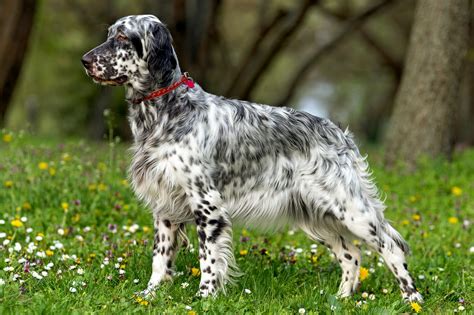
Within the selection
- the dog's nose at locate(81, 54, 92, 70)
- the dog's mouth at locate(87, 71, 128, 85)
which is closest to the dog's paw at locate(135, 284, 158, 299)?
the dog's mouth at locate(87, 71, 128, 85)

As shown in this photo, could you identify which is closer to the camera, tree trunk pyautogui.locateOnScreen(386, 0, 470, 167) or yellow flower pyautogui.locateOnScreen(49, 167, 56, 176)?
yellow flower pyautogui.locateOnScreen(49, 167, 56, 176)

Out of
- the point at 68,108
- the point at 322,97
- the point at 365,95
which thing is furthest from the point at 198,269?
the point at 322,97

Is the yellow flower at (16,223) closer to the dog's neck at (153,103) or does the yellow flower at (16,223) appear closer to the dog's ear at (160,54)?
the dog's neck at (153,103)

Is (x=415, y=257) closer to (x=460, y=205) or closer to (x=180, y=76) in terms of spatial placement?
(x=460, y=205)

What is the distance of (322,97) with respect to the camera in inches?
1640

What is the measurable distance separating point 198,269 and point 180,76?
1.52m

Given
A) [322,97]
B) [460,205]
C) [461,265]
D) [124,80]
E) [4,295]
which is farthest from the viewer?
[322,97]

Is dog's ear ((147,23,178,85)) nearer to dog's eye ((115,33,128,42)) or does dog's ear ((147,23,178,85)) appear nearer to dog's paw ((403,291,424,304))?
dog's eye ((115,33,128,42))

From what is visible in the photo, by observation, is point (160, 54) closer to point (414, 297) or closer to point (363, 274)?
point (363, 274)

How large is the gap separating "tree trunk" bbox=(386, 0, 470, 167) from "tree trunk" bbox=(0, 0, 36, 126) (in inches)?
275

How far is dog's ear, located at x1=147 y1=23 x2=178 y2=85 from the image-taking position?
15.2 ft

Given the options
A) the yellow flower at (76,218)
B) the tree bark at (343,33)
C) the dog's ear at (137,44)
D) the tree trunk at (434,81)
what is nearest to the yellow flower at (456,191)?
the tree trunk at (434,81)

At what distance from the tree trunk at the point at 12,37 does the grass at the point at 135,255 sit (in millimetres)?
4365

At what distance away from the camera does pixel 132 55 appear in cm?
462
